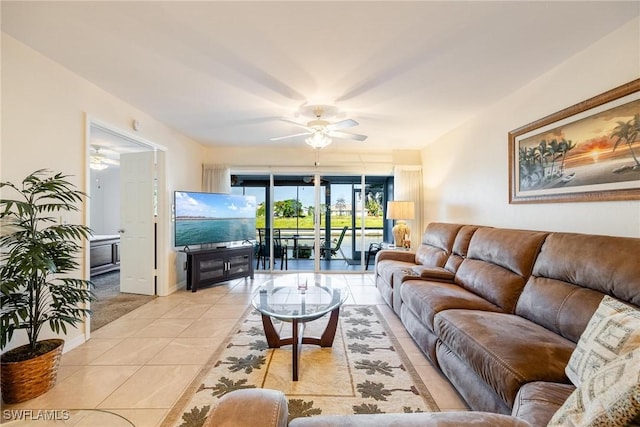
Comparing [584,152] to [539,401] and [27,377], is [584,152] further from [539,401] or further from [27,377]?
[27,377]

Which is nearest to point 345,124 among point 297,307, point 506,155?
point 506,155

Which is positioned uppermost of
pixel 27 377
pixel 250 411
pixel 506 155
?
pixel 506 155

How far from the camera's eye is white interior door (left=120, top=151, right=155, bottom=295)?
3941mm

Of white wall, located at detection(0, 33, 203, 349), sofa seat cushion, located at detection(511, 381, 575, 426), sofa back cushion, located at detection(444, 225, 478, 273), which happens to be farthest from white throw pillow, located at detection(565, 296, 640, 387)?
white wall, located at detection(0, 33, 203, 349)

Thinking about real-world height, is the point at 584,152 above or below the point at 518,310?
above

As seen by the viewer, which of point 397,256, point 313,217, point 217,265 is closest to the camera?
point 397,256

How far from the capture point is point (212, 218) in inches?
178

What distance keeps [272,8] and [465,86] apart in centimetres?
201

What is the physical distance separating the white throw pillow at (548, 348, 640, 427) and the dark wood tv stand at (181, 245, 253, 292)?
4.18 meters

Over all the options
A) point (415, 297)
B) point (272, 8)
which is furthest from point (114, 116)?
point (415, 297)

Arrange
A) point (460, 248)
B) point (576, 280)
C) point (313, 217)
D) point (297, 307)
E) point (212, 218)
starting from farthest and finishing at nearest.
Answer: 1. point (313, 217)
2. point (212, 218)
3. point (460, 248)
4. point (297, 307)
5. point (576, 280)

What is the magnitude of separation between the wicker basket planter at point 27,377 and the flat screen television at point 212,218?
230 cm

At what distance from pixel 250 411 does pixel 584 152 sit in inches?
109

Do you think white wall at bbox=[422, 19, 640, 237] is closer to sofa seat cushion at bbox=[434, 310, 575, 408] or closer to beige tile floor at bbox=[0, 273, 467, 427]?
sofa seat cushion at bbox=[434, 310, 575, 408]
